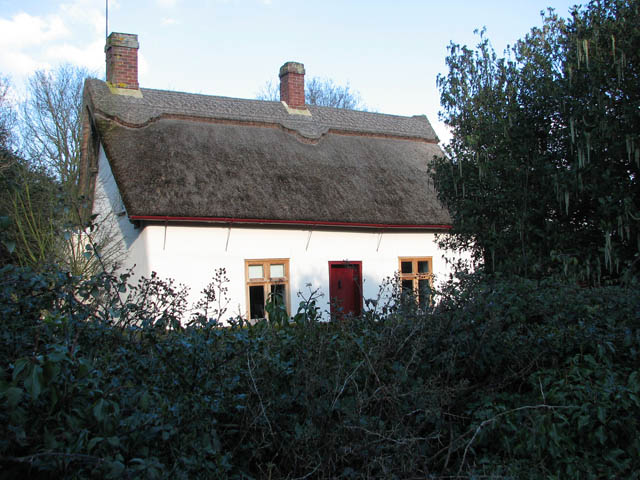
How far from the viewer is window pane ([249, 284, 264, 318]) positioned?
13.6 m

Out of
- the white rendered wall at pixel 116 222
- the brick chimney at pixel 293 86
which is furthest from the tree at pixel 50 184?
the brick chimney at pixel 293 86

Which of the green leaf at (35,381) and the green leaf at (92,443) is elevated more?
the green leaf at (35,381)

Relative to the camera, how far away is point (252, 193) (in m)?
14.1

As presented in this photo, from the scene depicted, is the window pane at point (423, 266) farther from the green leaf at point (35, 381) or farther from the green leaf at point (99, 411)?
the green leaf at point (35, 381)

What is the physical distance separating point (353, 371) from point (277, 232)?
33.6 ft

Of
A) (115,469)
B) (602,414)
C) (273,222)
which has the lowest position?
(602,414)

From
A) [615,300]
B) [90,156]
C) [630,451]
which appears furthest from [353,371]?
[90,156]

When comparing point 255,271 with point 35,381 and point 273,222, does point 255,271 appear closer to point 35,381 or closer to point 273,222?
point 273,222

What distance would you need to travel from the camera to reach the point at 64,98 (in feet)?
76.4

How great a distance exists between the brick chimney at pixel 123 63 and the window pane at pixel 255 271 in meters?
6.95

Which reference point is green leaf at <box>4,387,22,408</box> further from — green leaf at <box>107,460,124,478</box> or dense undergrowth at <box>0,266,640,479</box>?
green leaf at <box>107,460,124,478</box>

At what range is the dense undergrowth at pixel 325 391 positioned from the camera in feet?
8.70

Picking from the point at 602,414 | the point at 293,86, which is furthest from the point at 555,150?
the point at 293,86

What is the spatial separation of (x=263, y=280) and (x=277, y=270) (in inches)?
19.2
